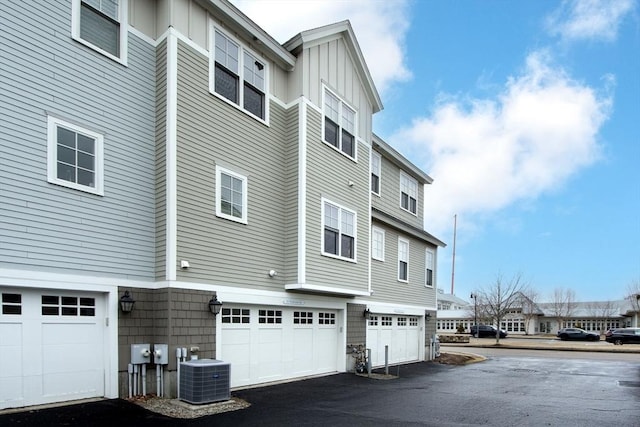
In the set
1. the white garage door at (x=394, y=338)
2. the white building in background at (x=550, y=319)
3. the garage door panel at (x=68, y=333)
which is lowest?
the white building in background at (x=550, y=319)

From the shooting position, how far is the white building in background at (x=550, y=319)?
58.2 meters

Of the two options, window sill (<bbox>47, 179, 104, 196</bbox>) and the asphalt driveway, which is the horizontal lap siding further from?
window sill (<bbox>47, 179, 104, 196</bbox>)

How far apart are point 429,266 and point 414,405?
1257cm

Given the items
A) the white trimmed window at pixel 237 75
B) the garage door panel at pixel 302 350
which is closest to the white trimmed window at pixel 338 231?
the garage door panel at pixel 302 350

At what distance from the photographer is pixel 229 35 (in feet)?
36.1

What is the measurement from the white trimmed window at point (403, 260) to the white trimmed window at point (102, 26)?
41.0 ft

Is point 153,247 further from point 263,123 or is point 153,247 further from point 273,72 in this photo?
point 273,72

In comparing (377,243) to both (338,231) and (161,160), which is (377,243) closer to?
(338,231)

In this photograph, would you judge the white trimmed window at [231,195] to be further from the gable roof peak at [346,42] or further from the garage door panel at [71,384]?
the gable roof peak at [346,42]

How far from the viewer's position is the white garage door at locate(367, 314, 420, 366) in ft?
54.1

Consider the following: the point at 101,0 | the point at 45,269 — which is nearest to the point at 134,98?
the point at 101,0

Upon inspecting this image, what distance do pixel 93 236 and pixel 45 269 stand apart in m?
0.98

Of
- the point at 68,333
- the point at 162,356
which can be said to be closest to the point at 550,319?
the point at 162,356

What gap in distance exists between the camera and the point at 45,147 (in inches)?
315
